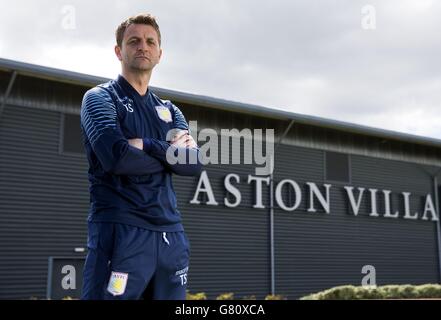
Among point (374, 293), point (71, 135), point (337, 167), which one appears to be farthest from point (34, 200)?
point (337, 167)

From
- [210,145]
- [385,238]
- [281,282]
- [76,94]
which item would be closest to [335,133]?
[385,238]

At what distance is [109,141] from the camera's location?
1929 mm

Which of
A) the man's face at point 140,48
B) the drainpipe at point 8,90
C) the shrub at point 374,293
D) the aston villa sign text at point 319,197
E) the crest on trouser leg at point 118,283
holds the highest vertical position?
the drainpipe at point 8,90

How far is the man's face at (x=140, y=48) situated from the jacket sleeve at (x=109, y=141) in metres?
0.16

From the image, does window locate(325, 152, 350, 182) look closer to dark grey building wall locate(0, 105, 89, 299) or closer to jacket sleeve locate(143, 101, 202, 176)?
dark grey building wall locate(0, 105, 89, 299)

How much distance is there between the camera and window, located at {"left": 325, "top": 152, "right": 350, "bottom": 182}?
64.5 feet

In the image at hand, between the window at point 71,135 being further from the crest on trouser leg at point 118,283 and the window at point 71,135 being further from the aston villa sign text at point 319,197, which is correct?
the crest on trouser leg at point 118,283

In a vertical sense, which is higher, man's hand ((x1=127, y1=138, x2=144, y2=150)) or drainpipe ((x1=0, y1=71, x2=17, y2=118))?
drainpipe ((x1=0, y1=71, x2=17, y2=118))

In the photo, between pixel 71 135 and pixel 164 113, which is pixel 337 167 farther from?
pixel 164 113

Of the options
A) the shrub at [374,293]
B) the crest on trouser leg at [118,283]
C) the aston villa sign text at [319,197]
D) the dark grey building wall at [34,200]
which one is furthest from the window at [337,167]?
the crest on trouser leg at [118,283]

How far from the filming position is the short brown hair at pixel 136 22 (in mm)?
1951

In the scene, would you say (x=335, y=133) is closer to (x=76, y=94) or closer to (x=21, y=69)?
(x=76, y=94)

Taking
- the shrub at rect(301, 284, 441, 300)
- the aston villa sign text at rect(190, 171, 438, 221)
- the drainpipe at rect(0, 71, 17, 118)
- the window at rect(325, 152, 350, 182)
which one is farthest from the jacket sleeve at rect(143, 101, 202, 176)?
the window at rect(325, 152, 350, 182)

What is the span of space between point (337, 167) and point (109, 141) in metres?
18.5
